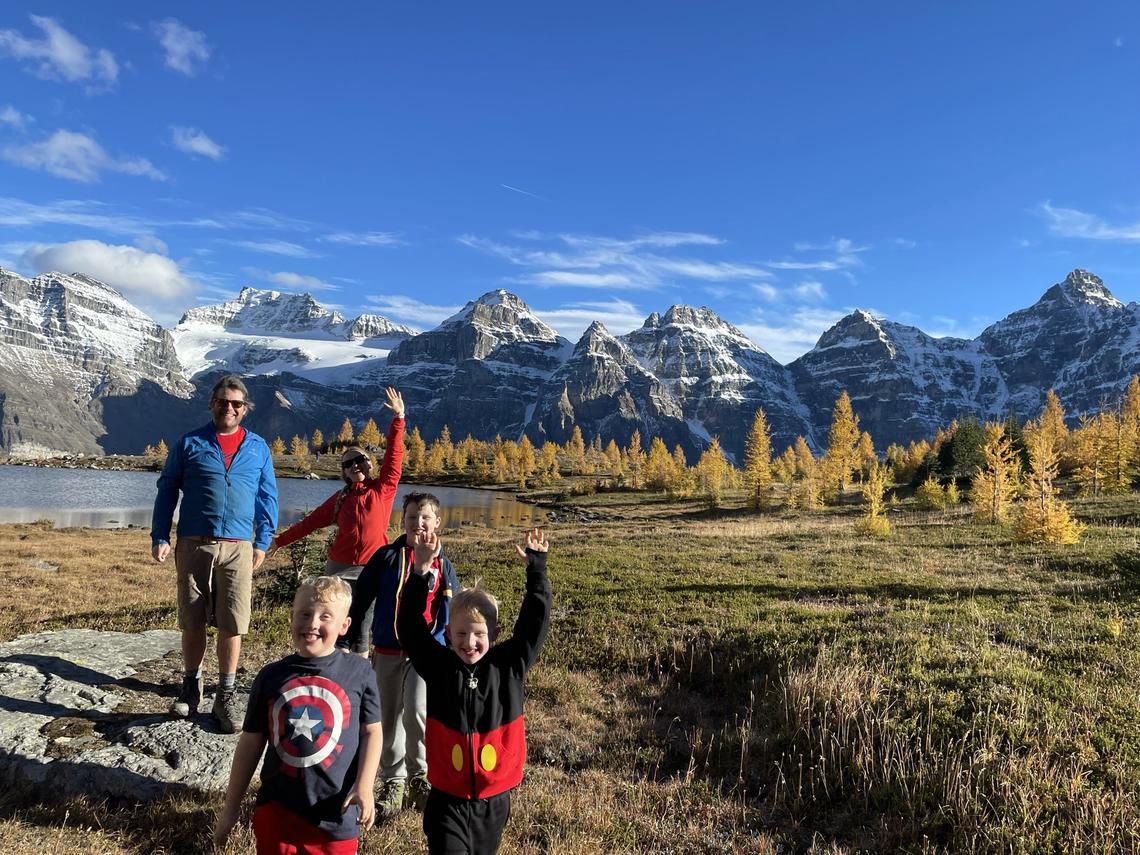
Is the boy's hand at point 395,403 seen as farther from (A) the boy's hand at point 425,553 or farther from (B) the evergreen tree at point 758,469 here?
→ (B) the evergreen tree at point 758,469

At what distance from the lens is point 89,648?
25.2 ft

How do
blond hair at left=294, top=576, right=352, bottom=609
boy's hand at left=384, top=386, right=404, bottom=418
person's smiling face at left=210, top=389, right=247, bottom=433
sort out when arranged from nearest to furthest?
blond hair at left=294, top=576, right=352, bottom=609 < person's smiling face at left=210, top=389, right=247, bottom=433 < boy's hand at left=384, top=386, right=404, bottom=418

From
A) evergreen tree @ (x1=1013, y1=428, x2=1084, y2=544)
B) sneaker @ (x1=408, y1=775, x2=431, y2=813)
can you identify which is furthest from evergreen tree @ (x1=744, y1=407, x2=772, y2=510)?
sneaker @ (x1=408, y1=775, x2=431, y2=813)

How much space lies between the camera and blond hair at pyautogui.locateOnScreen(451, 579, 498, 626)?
12.9ft

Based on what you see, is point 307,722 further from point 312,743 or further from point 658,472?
point 658,472

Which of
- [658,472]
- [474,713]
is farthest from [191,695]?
[658,472]

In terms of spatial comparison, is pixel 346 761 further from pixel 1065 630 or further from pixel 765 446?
pixel 765 446

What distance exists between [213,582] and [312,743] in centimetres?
325

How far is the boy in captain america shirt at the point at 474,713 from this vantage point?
3.73 metres

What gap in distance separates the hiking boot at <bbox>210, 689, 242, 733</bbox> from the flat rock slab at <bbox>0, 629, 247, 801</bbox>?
80 mm

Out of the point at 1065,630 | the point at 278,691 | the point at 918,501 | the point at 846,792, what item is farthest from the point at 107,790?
the point at 918,501

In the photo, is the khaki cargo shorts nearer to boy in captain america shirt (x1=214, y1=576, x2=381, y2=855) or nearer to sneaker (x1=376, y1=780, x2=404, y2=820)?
sneaker (x1=376, y1=780, x2=404, y2=820)

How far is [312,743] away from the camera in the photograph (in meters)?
3.54

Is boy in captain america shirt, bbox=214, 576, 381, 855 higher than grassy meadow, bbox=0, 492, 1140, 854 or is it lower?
higher
